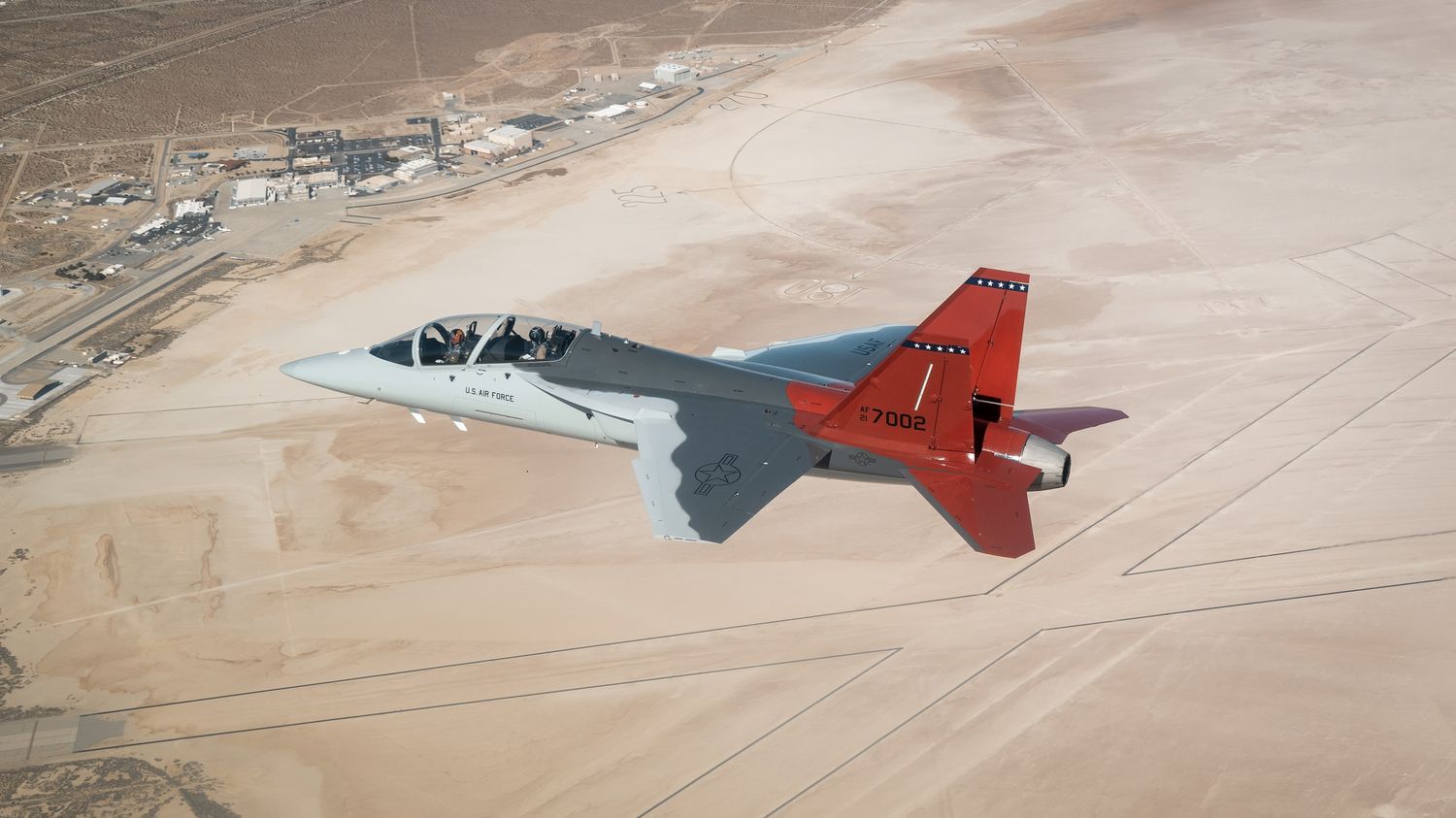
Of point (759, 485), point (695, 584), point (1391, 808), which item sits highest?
point (759, 485)

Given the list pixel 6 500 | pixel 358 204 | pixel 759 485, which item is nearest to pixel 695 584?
pixel 759 485

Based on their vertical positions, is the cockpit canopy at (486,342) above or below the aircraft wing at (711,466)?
above

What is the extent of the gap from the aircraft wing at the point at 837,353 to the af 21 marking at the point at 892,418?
3.45m

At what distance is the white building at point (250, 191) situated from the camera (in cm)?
4566

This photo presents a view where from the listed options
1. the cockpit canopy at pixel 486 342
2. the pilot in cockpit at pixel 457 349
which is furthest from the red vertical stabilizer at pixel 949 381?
the pilot in cockpit at pixel 457 349

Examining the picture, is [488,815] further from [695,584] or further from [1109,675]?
[1109,675]

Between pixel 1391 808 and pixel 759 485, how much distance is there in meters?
13.1

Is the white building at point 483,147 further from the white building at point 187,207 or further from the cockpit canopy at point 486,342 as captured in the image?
the cockpit canopy at point 486,342

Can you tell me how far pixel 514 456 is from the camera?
29484 mm

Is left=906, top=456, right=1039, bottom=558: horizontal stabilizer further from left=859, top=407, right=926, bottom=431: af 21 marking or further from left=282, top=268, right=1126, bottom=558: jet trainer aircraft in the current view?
left=859, top=407, right=926, bottom=431: af 21 marking

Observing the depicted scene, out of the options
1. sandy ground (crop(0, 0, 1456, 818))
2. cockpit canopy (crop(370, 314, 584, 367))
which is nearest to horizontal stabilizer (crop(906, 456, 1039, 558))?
sandy ground (crop(0, 0, 1456, 818))

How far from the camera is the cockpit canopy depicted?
26.7 metres

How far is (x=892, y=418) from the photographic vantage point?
79.8 feet

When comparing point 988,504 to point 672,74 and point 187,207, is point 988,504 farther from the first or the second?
point 672,74
